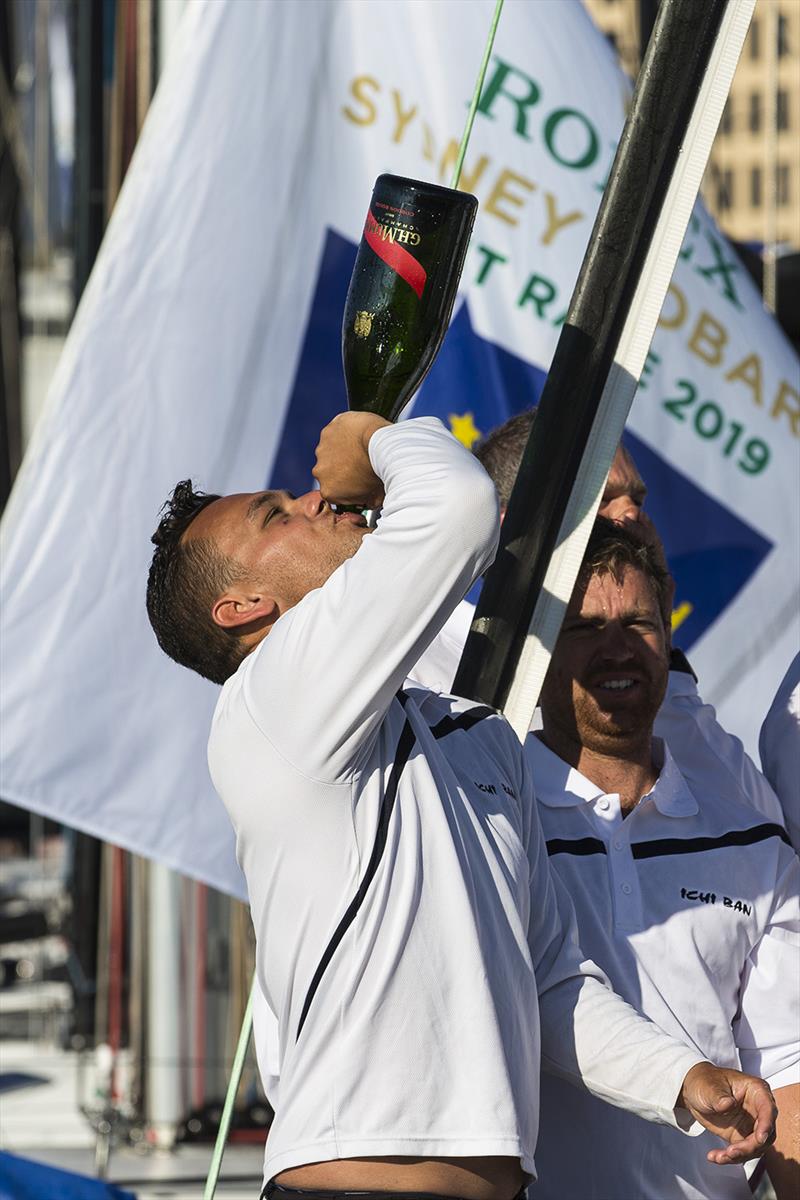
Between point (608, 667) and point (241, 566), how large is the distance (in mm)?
525

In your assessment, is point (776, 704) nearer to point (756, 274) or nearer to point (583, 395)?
point (583, 395)

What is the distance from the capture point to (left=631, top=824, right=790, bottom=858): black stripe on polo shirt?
2018mm

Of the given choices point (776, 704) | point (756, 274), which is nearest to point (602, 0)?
point (756, 274)

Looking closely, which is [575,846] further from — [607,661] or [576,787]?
[607,661]

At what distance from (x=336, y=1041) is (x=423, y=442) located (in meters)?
0.51

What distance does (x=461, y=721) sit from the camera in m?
1.77

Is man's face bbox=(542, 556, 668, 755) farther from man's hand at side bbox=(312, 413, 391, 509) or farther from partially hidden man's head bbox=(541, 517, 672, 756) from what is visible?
man's hand at side bbox=(312, 413, 391, 509)

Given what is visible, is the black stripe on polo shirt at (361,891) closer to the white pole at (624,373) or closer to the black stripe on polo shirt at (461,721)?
the black stripe on polo shirt at (461,721)

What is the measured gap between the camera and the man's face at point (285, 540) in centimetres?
170

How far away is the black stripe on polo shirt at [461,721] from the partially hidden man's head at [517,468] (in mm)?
493

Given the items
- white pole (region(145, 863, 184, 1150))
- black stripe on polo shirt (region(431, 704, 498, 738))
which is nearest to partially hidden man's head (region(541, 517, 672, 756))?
black stripe on polo shirt (region(431, 704, 498, 738))

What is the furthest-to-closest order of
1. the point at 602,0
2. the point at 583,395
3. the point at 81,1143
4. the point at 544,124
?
the point at 602,0, the point at 81,1143, the point at 544,124, the point at 583,395

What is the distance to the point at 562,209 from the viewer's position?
3629 millimetres

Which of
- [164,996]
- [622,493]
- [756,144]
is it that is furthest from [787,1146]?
[756,144]
